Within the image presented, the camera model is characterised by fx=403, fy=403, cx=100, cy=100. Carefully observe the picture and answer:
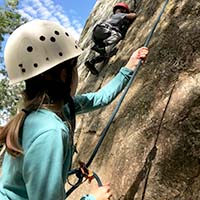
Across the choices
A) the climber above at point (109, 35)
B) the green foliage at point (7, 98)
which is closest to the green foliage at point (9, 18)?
the green foliage at point (7, 98)

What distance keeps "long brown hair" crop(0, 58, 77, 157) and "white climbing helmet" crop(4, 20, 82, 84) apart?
0.18ft

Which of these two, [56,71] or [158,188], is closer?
[56,71]

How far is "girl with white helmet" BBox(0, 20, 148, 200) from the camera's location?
6.81ft

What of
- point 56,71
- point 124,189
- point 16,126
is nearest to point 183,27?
point 124,189

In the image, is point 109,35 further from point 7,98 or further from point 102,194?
point 7,98

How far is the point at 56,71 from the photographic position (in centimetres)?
251

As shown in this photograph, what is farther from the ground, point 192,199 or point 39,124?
point 39,124

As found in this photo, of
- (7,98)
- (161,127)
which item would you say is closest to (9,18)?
(7,98)

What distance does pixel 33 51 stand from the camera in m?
2.47

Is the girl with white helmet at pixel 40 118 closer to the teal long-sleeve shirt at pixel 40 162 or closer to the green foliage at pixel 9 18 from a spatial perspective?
the teal long-sleeve shirt at pixel 40 162

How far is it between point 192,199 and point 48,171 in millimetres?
1559

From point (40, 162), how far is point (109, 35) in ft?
18.1

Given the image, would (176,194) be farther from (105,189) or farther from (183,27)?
→ (183,27)

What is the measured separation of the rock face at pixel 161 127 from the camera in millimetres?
3340
